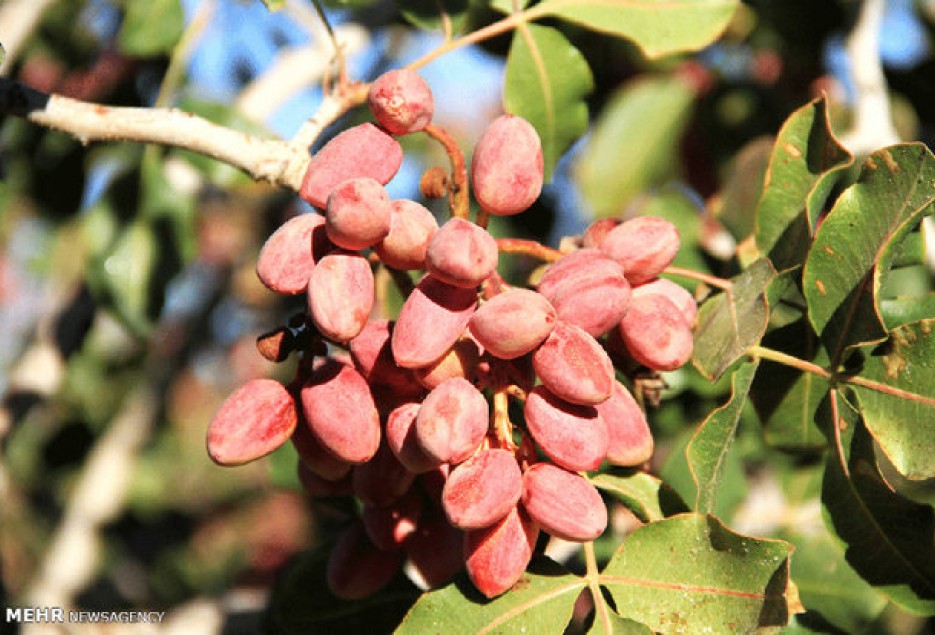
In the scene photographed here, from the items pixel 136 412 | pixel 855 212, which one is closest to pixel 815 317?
pixel 855 212

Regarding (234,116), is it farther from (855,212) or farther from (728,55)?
(728,55)

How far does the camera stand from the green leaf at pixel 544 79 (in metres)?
1.09

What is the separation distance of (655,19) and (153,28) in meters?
0.77

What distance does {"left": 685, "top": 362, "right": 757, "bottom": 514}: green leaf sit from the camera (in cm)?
80

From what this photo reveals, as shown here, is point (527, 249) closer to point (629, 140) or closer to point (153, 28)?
point (153, 28)

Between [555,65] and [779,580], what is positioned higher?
[555,65]

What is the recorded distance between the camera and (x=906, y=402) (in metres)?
0.80

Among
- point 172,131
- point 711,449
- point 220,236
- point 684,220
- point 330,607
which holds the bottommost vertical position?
point 220,236

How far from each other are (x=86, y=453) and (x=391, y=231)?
5.25 ft

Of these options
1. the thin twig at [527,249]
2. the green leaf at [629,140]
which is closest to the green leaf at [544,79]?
the thin twig at [527,249]

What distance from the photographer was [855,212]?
811mm

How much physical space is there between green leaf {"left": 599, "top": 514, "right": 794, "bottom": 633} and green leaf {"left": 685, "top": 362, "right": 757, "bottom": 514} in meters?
0.03

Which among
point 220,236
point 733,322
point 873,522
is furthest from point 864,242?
point 220,236

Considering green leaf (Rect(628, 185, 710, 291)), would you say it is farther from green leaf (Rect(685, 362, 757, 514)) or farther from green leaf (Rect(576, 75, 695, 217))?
green leaf (Rect(576, 75, 695, 217))
